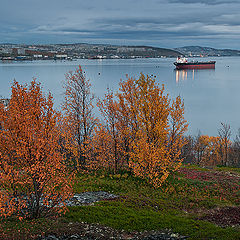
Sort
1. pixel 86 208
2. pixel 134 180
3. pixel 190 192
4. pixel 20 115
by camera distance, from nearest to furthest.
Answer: pixel 20 115 < pixel 86 208 < pixel 190 192 < pixel 134 180

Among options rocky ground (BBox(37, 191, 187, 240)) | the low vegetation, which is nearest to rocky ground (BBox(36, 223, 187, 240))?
rocky ground (BBox(37, 191, 187, 240))

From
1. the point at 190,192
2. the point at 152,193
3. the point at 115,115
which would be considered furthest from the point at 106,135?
the point at 190,192

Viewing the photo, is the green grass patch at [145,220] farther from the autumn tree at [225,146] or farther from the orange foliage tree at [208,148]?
the orange foliage tree at [208,148]

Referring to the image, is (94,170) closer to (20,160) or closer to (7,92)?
(20,160)

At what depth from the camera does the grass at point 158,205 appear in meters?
16.9

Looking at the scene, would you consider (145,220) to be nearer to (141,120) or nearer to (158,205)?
(158,205)

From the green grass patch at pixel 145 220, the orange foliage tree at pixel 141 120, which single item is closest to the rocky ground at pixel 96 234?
the green grass patch at pixel 145 220

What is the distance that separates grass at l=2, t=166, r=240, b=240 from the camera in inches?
664

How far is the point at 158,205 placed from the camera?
2170 cm

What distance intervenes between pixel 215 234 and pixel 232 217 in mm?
3949

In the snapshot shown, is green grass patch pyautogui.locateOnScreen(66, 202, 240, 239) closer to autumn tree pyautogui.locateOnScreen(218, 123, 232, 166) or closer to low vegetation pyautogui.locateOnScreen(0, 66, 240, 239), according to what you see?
low vegetation pyautogui.locateOnScreen(0, 66, 240, 239)

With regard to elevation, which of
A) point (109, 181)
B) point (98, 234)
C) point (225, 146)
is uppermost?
point (98, 234)

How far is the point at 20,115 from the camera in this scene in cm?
1630

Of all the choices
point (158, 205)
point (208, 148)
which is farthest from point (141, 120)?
point (208, 148)
